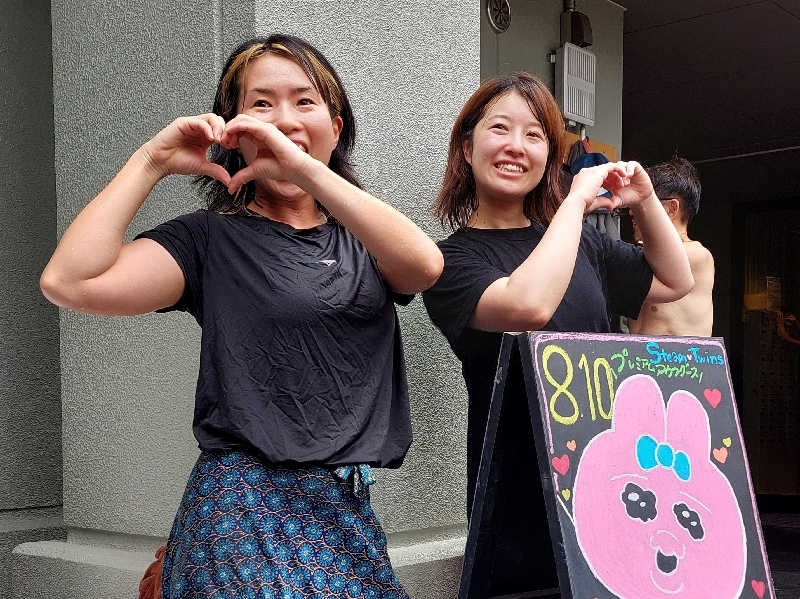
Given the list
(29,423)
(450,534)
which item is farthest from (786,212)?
(29,423)

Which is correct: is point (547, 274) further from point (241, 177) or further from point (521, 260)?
point (241, 177)

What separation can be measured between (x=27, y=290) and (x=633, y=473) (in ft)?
7.67

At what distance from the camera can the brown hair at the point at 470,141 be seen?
253 cm

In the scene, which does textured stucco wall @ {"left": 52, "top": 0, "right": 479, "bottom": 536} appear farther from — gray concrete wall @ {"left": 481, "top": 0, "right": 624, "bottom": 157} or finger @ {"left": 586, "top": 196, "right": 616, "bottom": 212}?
gray concrete wall @ {"left": 481, "top": 0, "right": 624, "bottom": 157}

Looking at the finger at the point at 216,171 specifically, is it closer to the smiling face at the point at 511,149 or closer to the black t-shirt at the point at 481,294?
the black t-shirt at the point at 481,294

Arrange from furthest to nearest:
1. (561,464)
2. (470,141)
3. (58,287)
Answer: (470,141)
(561,464)
(58,287)

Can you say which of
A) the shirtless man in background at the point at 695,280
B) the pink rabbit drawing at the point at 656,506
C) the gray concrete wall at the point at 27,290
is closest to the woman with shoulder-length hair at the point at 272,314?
the pink rabbit drawing at the point at 656,506

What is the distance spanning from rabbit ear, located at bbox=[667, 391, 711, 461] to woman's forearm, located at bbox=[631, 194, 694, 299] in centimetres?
42

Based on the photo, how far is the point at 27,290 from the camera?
3.48 m

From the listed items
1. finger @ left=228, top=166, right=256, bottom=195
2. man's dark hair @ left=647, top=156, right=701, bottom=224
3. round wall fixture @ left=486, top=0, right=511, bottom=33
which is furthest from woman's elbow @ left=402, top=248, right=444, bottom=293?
round wall fixture @ left=486, top=0, right=511, bottom=33

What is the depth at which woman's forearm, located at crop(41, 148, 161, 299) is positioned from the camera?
173cm

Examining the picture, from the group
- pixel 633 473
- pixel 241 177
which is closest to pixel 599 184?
pixel 633 473

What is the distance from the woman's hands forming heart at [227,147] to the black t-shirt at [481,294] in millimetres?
659

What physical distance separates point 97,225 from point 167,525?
140 cm
